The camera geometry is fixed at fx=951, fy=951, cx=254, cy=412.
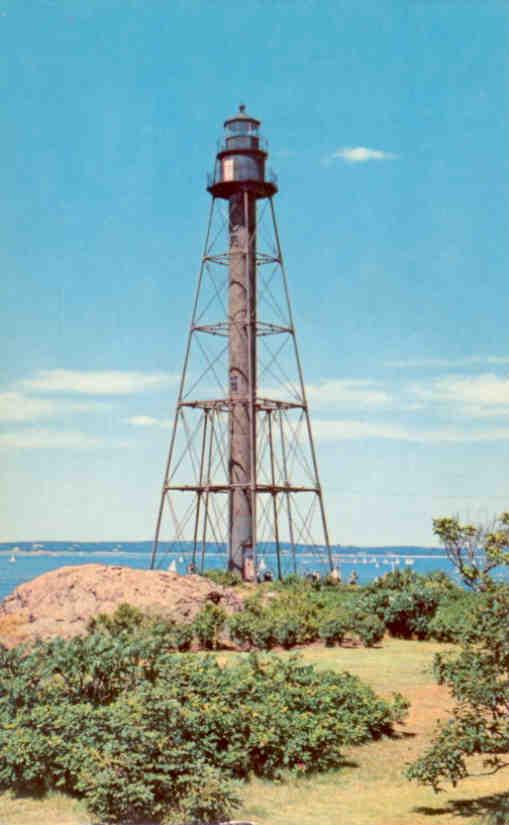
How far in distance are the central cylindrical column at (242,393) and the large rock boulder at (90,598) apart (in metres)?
12.4

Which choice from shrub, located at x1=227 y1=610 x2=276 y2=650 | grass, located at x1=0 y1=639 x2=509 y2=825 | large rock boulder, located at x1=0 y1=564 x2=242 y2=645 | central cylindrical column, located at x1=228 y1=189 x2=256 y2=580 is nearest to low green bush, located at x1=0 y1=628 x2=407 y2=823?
grass, located at x1=0 y1=639 x2=509 y2=825

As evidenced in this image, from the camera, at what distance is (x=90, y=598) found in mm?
25703

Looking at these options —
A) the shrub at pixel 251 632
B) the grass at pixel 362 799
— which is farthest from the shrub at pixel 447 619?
the grass at pixel 362 799

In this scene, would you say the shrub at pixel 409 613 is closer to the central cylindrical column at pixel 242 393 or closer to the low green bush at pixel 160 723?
the central cylindrical column at pixel 242 393

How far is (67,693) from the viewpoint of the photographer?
1367 cm

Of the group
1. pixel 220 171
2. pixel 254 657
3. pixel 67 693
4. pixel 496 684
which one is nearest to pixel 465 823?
pixel 496 684

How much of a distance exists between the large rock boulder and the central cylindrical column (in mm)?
12450

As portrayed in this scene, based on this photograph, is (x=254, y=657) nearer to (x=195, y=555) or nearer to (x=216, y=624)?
(x=216, y=624)

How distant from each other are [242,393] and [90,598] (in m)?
17.2

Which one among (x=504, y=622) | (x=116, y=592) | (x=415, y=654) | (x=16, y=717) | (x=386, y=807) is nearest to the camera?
(x=504, y=622)

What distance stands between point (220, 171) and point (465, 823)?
36.4 m

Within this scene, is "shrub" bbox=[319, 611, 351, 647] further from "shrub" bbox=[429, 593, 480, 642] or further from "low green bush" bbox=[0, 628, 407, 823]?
"low green bush" bbox=[0, 628, 407, 823]

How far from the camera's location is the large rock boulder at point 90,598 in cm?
2461

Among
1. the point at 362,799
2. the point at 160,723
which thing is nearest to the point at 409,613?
the point at 362,799
